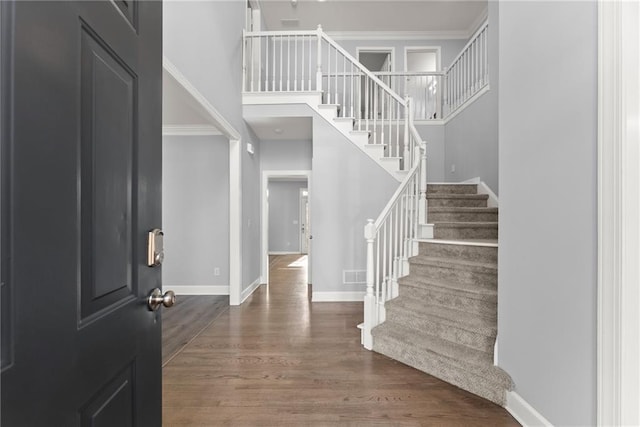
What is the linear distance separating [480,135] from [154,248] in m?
4.70

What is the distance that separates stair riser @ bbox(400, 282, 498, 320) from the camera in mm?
2338

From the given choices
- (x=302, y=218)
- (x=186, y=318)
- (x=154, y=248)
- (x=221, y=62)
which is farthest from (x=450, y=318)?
(x=302, y=218)

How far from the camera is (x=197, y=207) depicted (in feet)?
16.5

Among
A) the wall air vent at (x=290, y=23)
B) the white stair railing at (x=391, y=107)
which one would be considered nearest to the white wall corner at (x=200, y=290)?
the white stair railing at (x=391, y=107)

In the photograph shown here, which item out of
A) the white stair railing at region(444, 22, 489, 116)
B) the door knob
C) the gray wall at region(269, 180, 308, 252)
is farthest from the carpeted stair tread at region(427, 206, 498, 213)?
the gray wall at region(269, 180, 308, 252)

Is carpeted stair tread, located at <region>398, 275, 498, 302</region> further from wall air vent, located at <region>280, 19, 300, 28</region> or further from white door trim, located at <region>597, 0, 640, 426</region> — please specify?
wall air vent, located at <region>280, 19, 300, 28</region>

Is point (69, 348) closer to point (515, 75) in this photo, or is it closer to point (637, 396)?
point (637, 396)

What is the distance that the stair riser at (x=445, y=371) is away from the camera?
199 centimetres

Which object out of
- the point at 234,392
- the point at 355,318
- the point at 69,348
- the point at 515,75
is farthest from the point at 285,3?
the point at 69,348

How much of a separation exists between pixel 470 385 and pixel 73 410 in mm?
2216

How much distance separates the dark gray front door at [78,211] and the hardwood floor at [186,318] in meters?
2.10

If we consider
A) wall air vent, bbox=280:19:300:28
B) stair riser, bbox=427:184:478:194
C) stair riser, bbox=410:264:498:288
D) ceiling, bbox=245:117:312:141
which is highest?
wall air vent, bbox=280:19:300:28

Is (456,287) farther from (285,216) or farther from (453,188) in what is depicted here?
(285,216)

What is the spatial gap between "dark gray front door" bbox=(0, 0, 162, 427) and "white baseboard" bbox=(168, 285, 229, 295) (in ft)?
13.4
